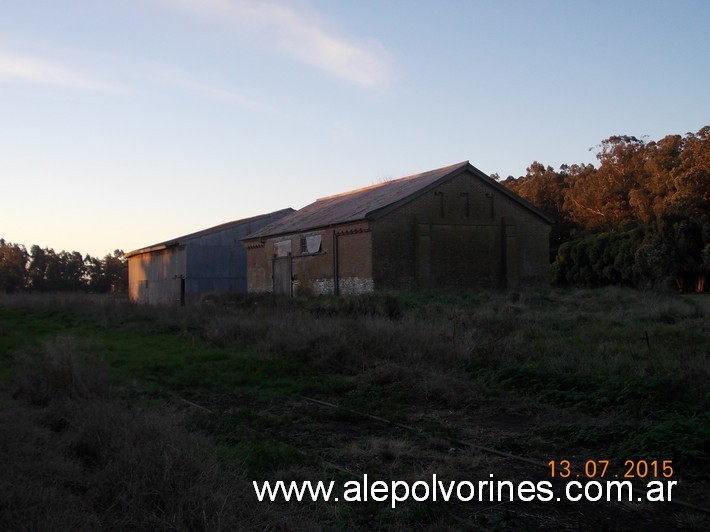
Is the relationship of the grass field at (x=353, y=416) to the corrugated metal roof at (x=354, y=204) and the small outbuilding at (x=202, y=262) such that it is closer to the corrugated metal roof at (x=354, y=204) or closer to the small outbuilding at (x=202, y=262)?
the corrugated metal roof at (x=354, y=204)

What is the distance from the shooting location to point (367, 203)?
34.2 m

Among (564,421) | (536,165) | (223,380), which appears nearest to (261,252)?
(223,380)

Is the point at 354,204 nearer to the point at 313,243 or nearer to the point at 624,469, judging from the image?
the point at 313,243

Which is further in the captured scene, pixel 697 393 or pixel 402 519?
pixel 697 393

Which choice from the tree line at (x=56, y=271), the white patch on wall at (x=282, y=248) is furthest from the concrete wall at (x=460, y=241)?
the tree line at (x=56, y=271)

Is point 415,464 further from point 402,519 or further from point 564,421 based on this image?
point 564,421

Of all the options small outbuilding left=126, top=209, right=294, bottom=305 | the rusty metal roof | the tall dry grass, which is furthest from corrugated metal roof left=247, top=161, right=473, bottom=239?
the tall dry grass

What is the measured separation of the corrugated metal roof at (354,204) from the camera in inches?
1254

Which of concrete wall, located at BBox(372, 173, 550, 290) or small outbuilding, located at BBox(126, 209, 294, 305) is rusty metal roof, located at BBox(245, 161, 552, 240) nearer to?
concrete wall, located at BBox(372, 173, 550, 290)

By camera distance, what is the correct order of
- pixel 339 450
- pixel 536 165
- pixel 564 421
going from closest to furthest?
A: 1. pixel 339 450
2. pixel 564 421
3. pixel 536 165

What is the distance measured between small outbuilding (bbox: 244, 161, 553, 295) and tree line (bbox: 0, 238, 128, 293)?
47.2m

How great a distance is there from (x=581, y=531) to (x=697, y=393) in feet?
15.8

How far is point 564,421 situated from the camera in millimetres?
9523

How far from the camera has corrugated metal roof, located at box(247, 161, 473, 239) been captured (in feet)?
104
